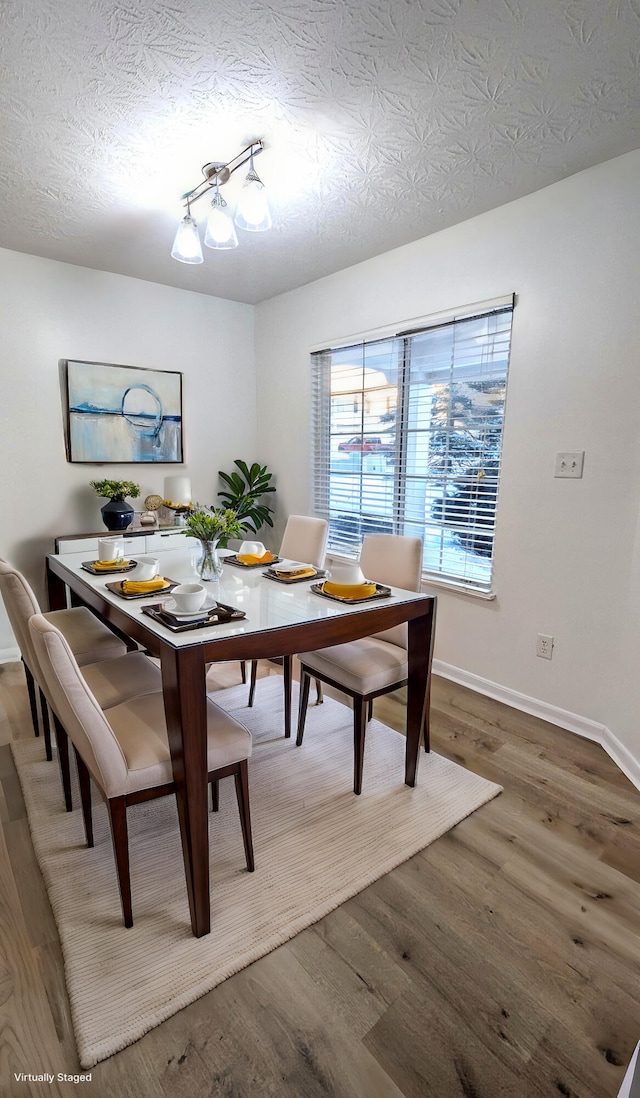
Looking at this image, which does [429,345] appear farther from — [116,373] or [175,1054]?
[175,1054]

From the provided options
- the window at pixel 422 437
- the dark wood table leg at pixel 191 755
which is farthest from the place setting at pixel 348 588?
the window at pixel 422 437

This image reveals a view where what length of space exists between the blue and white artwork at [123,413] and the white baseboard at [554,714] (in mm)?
2600

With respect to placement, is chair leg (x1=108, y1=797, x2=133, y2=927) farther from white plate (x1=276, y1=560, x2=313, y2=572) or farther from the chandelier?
the chandelier

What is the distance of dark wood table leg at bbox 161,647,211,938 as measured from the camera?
1.32 meters

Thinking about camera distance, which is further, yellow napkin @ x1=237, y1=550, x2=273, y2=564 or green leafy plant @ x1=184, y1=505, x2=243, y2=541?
yellow napkin @ x1=237, y1=550, x2=273, y2=564

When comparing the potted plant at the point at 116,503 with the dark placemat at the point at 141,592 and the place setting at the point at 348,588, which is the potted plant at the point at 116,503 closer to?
the dark placemat at the point at 141,592

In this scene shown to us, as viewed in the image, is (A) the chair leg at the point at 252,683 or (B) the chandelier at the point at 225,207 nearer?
(B) the chandelier at the point at 225,207

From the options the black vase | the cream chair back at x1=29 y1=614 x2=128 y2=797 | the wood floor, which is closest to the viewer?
the wood floor

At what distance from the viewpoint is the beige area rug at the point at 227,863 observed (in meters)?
1.28

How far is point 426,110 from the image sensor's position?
1.86 meters

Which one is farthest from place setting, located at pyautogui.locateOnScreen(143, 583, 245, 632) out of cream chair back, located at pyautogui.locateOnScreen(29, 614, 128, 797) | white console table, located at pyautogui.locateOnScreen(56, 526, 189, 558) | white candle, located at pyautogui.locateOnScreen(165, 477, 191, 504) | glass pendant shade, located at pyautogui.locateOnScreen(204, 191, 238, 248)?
white candle, located at pyautogui.locateOnScreen(165, 477, 191, 504)

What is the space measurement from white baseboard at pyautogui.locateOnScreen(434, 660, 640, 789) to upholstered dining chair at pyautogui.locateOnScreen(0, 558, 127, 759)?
1905 mm

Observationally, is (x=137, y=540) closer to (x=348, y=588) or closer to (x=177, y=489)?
(x=177, y=489)

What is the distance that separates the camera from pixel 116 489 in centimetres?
350
